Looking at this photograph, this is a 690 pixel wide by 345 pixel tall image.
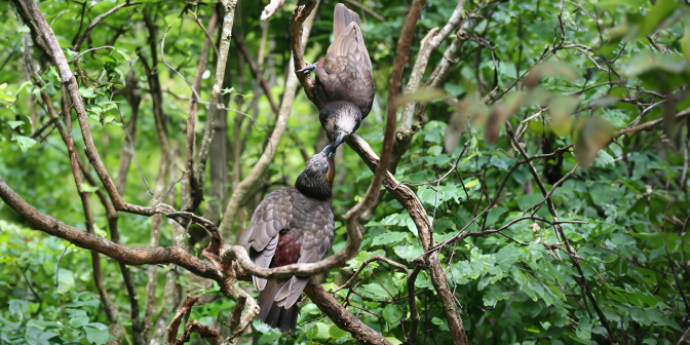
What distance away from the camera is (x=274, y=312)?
2564 mm

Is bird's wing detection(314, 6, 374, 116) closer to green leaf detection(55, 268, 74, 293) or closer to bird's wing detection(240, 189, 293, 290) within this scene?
bird's wing detection(240, 189, 293, 290)

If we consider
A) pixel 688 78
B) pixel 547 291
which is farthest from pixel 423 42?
pixel 688 78

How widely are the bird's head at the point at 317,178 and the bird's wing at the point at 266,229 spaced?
190 mm

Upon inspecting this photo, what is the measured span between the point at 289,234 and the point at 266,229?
152mm

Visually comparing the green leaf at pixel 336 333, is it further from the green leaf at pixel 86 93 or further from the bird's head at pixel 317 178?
the green leaf at pixel 86 93

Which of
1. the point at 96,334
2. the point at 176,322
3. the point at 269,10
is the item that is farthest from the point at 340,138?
the point at 96,334

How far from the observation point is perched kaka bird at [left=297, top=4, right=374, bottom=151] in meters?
3.09

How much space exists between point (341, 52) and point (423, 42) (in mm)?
578

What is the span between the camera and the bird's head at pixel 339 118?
302 centimetres

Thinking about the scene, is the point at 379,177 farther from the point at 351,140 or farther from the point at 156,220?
the point at 156,220

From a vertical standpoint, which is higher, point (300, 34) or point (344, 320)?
point (300, 34)

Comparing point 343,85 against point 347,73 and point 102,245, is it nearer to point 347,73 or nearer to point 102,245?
point 347,73

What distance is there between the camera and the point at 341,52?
3.27 m

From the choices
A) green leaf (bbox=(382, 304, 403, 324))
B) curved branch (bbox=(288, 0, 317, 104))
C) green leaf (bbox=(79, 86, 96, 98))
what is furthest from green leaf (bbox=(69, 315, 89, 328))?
curved branch (bbox=(288, 0, 317, 104))
